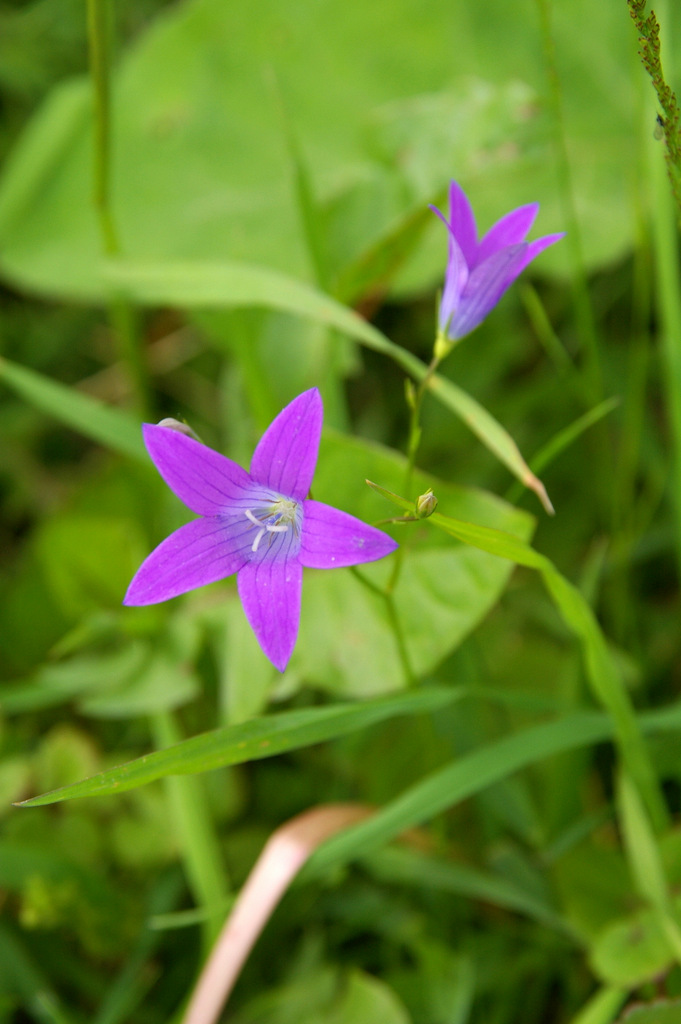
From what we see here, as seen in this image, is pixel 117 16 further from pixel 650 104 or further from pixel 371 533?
pixel 371 533

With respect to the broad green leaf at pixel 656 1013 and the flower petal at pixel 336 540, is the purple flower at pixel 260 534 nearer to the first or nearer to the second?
the flower petal at pixel 336 540

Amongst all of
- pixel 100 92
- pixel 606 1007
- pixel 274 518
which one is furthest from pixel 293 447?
pixel 606 1007

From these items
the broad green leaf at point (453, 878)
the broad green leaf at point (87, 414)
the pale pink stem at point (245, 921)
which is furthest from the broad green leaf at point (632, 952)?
the broad green leaf at point (87, 414)

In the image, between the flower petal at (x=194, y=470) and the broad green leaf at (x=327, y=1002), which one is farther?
the broad green leaf at (x=327, y=1002)

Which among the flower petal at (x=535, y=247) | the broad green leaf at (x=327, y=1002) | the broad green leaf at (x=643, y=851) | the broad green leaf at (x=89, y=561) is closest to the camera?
the flower petal at (x=535, y=247)

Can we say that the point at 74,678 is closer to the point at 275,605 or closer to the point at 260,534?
the point at 260,534

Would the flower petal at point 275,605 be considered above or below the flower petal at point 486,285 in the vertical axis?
below

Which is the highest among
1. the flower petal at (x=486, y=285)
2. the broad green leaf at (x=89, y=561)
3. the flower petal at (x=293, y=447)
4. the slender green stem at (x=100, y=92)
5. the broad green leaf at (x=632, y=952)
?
the slender green stem at (x=100, y=92)
